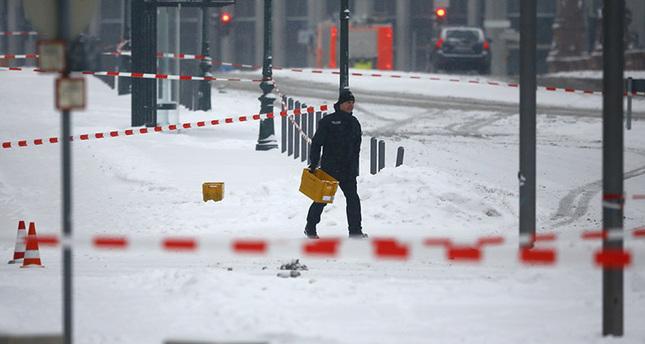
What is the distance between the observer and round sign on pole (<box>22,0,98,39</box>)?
292 inches

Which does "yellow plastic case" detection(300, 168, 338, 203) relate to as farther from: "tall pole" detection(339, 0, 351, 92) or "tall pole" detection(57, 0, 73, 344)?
"tall pole" detection(57, 0, 73, 344)

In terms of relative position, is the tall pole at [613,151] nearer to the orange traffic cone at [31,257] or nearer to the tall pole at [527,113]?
the tall pole at [527,113]

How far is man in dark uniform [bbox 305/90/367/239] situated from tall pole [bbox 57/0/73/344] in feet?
19.6

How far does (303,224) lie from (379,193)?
3.93ft

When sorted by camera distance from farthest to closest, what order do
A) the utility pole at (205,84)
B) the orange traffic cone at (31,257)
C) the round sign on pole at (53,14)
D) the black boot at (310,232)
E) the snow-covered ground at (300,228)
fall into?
the utility pole at (205,84)
the black boot at (310,232)
the orange traffic cone at (31,257)
the snow-covered ground at (300,228)
the round sign on pole at (53,14)

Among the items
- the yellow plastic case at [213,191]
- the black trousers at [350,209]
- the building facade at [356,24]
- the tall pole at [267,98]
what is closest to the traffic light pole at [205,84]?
the tall pole at [267,98]

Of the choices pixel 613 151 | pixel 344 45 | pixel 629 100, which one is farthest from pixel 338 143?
pixel 629 100

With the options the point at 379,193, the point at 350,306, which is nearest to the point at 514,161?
the point at 379,193

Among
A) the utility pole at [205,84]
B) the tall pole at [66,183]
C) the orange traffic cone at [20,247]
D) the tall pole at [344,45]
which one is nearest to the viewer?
the tall pole at [66,183]

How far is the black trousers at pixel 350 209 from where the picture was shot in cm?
1316

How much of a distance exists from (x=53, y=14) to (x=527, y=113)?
5339 millimetres

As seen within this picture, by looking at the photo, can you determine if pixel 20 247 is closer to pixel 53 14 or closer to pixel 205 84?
pixel 53 14

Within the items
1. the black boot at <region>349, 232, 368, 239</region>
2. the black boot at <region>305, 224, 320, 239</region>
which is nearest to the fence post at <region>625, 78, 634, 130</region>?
the black boot at <region>349, 232, 368, 239</region>

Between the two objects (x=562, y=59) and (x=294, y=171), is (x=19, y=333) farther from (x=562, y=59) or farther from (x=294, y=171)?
(x=562, y=59)
